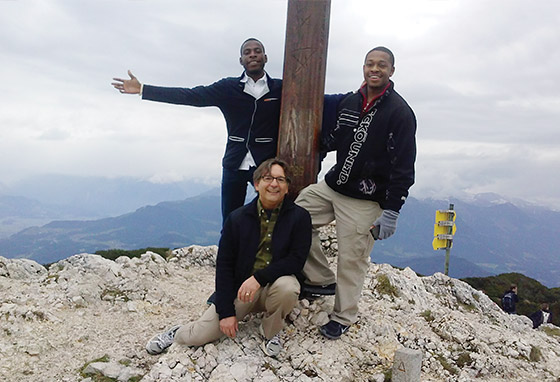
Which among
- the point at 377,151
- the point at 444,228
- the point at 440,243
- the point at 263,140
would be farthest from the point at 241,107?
the point at 444,228

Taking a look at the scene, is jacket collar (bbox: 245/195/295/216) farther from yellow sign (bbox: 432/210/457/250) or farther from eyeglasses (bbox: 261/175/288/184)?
yellow sign (bbox: 432/210/457/250)

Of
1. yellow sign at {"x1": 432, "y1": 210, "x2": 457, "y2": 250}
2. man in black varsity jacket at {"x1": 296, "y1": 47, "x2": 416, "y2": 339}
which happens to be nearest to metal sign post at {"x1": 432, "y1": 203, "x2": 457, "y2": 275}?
yellow sign at {"x1": 432, "y1": 210, "x2": 457, "y2": 250}

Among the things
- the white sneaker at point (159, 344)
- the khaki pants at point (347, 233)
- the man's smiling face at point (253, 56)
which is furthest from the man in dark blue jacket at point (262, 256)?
the man's smiling face at point (253, 56)

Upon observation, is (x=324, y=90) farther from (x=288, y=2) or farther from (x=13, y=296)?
(x=13, y=296)

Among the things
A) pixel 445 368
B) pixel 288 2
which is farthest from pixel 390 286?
pixel 288 2

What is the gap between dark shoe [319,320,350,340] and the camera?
4848mm

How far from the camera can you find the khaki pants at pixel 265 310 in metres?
4.16

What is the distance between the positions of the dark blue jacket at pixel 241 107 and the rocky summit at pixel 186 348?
7.19 ft

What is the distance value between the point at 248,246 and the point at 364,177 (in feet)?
5.01

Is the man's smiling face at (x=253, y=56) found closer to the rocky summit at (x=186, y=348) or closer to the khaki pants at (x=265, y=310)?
the khaki pants at (x=265, y=310)

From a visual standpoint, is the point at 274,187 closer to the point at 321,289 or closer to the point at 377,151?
the point at 377,151

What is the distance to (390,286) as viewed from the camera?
7301 millimetres

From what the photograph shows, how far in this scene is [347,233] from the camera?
4.73m

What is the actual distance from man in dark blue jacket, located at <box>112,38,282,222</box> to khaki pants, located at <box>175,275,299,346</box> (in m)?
1.92
